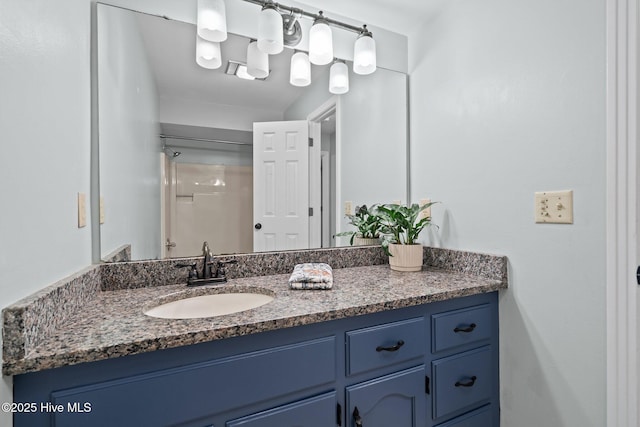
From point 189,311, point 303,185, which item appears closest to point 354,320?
point 189,311

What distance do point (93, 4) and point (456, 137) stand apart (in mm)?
1626

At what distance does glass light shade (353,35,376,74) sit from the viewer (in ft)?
5.37

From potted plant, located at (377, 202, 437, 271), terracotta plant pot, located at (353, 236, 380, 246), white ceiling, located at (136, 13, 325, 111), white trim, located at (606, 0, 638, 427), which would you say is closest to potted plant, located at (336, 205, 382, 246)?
terracotta plant pot, located at (353, 236, 380, 246)

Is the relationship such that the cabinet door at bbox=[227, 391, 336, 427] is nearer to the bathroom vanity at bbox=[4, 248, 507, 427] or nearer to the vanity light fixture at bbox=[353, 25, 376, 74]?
the bathroom vanity at bbox=[4, 248, 507, 427]

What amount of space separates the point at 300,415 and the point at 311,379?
0.10 metres

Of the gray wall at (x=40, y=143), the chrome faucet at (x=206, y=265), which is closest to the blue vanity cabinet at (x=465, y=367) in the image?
the chrome faucet at (x=206, y=265)

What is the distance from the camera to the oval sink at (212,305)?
1.10 metres

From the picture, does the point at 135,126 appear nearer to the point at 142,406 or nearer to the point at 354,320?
the point at 142,406

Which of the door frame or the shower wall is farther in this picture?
the door frame

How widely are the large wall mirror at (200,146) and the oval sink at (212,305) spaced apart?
0.25 meters

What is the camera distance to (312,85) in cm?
162

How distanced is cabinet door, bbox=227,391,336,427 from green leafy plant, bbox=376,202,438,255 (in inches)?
33.9

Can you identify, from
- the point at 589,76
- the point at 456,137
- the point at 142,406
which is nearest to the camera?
the point at 142,406

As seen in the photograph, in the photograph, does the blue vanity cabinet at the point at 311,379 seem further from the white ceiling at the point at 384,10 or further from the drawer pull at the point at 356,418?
the white ceiling at the point at 384,10
